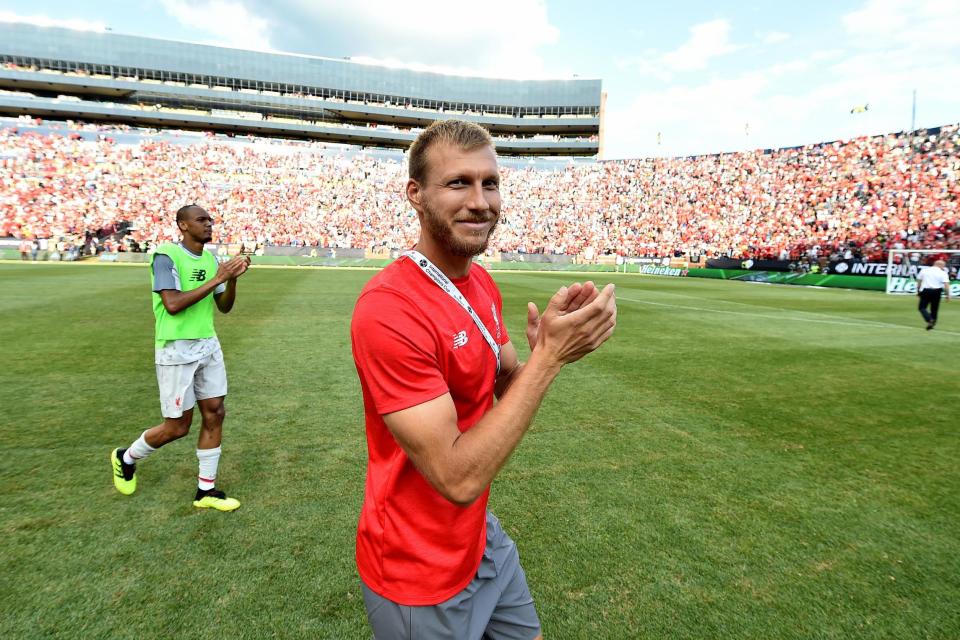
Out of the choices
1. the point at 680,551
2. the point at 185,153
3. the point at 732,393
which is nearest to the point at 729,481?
the point at 680,551

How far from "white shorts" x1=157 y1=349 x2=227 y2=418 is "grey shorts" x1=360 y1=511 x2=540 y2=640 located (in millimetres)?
3031

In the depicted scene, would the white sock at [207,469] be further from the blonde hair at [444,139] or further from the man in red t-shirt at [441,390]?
the blonde hair at [444,139]

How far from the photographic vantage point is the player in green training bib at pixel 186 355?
4020 millimetres

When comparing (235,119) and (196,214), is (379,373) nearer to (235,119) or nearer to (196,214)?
(196,214)

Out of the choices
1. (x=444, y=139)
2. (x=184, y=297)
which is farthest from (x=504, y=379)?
(x=184, y=297)

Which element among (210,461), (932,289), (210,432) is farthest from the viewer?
(932,289)

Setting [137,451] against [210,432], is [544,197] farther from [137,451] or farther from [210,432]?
[137,451]

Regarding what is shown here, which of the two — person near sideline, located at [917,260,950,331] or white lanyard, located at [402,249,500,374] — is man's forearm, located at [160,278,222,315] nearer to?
white lanyard, located at [402,249,500,374]

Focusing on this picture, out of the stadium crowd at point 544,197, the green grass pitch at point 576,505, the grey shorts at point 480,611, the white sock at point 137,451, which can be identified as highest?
the stadium crowd at point 544,197

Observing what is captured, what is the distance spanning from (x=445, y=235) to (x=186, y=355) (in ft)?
11.2

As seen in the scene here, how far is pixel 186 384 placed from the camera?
13.4ft

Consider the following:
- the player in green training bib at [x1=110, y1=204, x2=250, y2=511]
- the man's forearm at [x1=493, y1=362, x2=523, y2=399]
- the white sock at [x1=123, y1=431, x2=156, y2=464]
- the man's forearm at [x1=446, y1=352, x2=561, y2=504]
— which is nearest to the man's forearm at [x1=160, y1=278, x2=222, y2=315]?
the player in green training bib at [x1=110, y1=204, x2=250, y2=511]

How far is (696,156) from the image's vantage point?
5359 cm

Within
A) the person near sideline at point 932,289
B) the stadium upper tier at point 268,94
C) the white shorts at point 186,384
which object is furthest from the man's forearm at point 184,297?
the stadium upper tier at point 268,94
